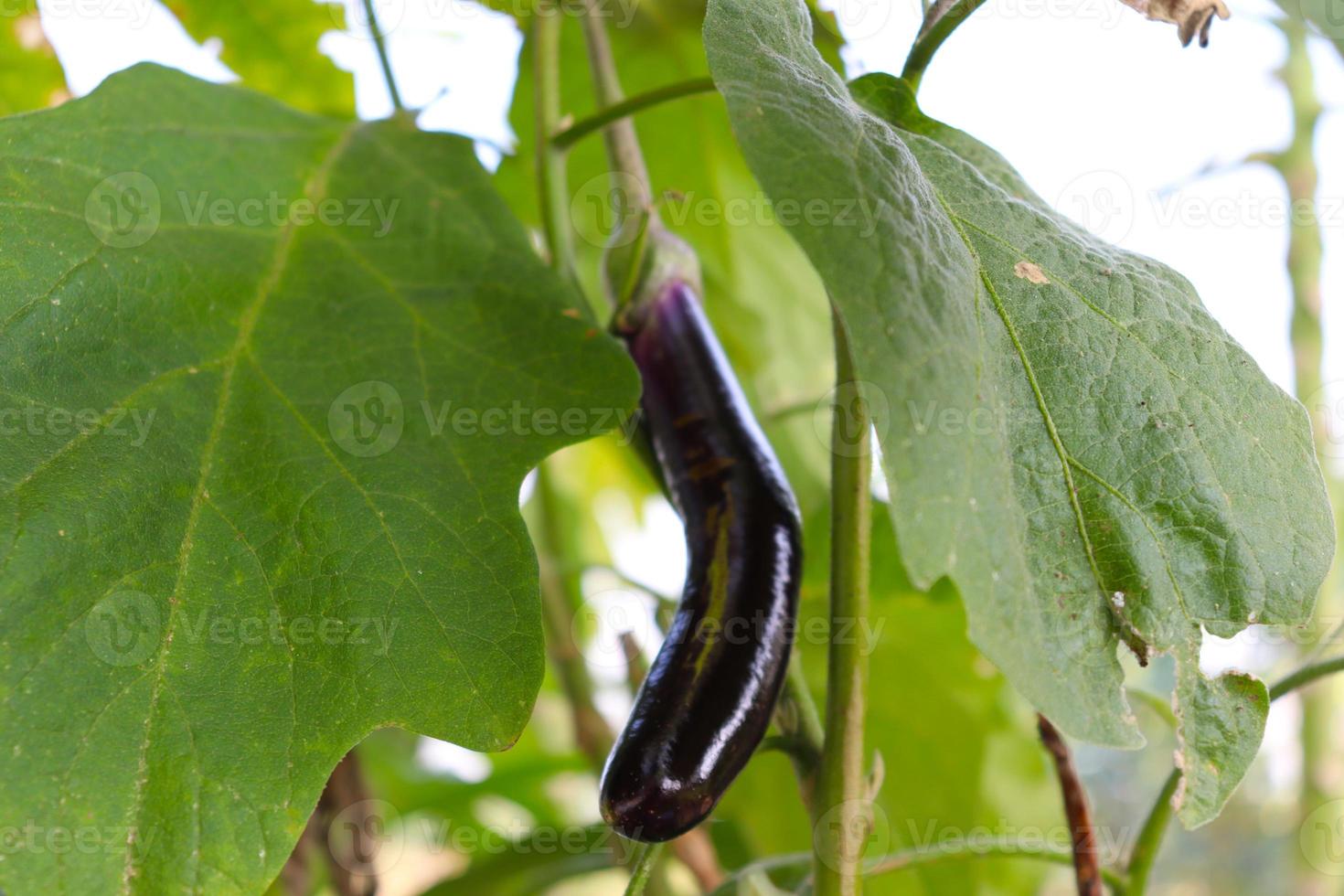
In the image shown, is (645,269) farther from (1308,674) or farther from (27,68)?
(27,68)

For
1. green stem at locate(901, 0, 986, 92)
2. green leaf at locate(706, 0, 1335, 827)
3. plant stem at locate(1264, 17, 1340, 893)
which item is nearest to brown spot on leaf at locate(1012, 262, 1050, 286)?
green leaf at locate(706, 0, 1335, 827)

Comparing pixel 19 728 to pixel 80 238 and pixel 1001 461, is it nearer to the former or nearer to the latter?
pixel 80 238

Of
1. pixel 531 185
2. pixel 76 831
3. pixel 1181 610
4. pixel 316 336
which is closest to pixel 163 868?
pixel 76 831

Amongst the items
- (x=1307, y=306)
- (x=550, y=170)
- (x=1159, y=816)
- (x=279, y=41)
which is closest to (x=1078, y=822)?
(x=1159, y=816)

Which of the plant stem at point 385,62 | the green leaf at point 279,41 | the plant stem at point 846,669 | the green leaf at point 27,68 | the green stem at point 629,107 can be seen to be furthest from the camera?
the green leaf at point 279,41

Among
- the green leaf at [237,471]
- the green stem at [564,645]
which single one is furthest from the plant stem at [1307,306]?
the green leaf at [237,471]

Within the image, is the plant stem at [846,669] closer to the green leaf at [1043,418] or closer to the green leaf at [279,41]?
the green leaf at [1043,418]

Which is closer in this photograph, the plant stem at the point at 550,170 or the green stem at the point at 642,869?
the green stem at the point at 642,869
